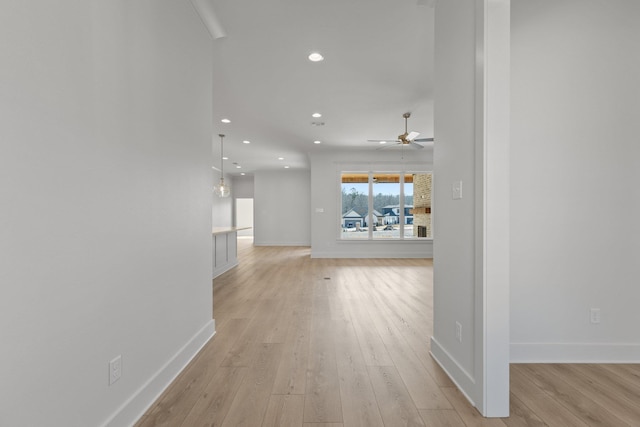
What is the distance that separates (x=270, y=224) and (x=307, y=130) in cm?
568

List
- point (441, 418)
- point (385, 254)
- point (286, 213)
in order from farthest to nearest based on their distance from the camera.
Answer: point (286, 213) < point (385, 254) < point (441, 418)

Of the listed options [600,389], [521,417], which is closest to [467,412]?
[521,417]

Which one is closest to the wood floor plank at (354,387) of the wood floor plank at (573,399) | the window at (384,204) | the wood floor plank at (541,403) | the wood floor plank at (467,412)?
the wood floor plank at (467,412)

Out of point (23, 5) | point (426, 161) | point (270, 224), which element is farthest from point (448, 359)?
point (270, 224)

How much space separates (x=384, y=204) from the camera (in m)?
8.08

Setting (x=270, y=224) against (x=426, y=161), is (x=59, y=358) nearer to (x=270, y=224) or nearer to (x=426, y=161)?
(x=426, y=161)

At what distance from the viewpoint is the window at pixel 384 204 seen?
7984 millimetres

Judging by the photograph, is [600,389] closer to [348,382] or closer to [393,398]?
[393,398]

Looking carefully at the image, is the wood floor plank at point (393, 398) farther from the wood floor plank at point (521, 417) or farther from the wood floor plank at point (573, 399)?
the wood floor plank at point (573, 399)

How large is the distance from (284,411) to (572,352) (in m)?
2.25

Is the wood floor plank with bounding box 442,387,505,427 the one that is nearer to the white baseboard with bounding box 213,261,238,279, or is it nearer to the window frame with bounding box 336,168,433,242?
the white baseboard with bounding box 213,261,238,279

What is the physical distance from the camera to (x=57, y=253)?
1138 millimetres

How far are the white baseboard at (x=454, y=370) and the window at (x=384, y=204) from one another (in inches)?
224

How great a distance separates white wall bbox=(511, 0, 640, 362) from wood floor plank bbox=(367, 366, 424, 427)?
1.05 m
